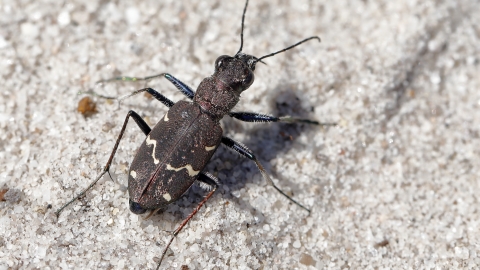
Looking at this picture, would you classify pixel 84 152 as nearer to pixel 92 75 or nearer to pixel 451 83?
pixel 92 75

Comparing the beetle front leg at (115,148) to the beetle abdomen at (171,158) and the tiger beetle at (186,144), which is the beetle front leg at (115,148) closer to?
the tiger beetle at (186,144)

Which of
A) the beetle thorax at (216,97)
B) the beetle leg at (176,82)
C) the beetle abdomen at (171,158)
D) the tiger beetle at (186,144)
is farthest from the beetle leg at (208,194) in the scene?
the beetle leg at (176,82)

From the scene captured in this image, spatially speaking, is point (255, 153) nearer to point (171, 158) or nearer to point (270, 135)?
point (270, 135)

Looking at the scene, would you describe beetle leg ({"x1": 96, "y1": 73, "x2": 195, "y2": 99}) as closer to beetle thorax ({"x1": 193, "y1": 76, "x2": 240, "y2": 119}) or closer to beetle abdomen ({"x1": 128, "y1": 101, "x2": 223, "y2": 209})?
beetle thorax ({"x1": 193, "y1": 76, "x2": 240, "y2": 119})

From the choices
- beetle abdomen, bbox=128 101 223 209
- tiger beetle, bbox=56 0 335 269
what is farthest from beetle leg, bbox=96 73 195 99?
beetle abdomen, bbox=128 101 223 209

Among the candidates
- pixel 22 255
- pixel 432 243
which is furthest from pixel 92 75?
pixel 432 243

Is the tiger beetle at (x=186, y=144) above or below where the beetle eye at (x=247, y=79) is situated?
below

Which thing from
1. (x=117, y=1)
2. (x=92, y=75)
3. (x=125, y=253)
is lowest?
(x=125, y=253)
